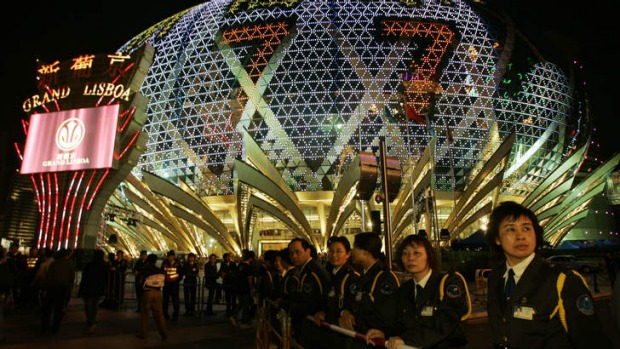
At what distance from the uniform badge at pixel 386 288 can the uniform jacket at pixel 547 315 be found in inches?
59.9

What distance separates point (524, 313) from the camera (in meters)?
2.37

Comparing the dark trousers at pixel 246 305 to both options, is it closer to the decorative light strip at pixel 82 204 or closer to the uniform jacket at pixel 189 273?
the uniform jacket at pixel 189 273

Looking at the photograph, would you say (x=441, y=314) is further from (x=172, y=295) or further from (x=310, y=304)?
(x=172, y=295)

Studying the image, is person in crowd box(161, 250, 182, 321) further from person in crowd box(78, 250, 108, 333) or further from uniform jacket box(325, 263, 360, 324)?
uniform jacket box(325, 263, 360, 324)

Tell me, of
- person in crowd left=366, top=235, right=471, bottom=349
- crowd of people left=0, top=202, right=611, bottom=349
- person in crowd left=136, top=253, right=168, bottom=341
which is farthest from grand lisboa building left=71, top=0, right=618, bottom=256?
person in crowd left=366, top=235, right=471, bottom=349

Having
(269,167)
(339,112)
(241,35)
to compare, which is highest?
(241,35)

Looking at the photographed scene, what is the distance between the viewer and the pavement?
8648 mm

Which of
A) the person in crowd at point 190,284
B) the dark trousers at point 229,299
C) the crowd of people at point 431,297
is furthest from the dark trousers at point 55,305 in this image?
the crowd of people at point 431,297

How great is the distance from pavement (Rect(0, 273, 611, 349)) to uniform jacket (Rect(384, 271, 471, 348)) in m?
5.17

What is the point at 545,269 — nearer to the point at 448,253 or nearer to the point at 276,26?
the point at 448,253

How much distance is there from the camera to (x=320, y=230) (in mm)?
46812

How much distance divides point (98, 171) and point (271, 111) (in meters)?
22.0

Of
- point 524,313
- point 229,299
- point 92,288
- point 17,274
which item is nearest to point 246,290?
point 229,299

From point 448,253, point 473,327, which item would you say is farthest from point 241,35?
point 473,327
